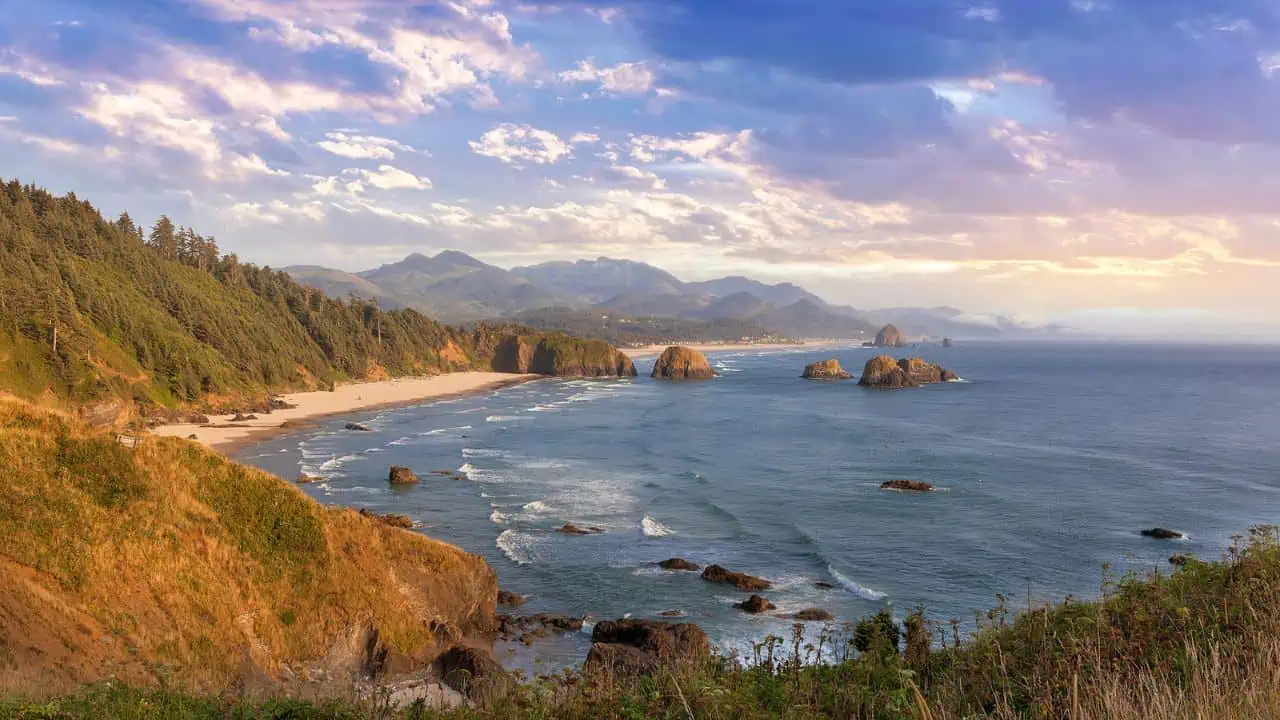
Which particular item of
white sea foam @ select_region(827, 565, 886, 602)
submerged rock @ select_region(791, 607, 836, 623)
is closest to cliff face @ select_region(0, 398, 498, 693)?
submerged rock @ select_region(791, 607, 836, 623)

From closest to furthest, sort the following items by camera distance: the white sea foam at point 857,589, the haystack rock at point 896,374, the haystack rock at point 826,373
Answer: the white sea foam at point 857,589, the haystack rock at point 896,374, the haystack rock at point 826,373

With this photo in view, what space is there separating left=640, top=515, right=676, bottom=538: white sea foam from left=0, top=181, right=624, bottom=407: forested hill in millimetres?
55254

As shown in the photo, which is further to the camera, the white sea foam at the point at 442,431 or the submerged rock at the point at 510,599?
the white sea foam at the point at 442,431

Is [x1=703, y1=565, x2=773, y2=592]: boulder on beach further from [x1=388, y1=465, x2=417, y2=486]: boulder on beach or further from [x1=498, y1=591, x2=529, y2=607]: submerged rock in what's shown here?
[x1=388, y1=465, x2=417, y2=486]: boulder on beach

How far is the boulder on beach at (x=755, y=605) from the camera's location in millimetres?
30016

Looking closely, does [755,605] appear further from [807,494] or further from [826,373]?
[826,373]

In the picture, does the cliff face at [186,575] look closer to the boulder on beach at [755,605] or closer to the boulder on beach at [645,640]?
the boulder on beach at [645,640]

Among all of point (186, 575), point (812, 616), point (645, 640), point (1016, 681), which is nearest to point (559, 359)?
point (812, 616)

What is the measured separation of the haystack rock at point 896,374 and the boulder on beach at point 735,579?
398 ft

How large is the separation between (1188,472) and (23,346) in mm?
99230

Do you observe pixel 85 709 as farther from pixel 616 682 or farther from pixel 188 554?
pixel 188 554

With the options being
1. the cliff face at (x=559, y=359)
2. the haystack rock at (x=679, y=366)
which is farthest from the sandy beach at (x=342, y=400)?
the haystack rock at (x=679, y=366)

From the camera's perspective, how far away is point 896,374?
5856 inches

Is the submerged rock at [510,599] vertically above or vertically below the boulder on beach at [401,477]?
below
